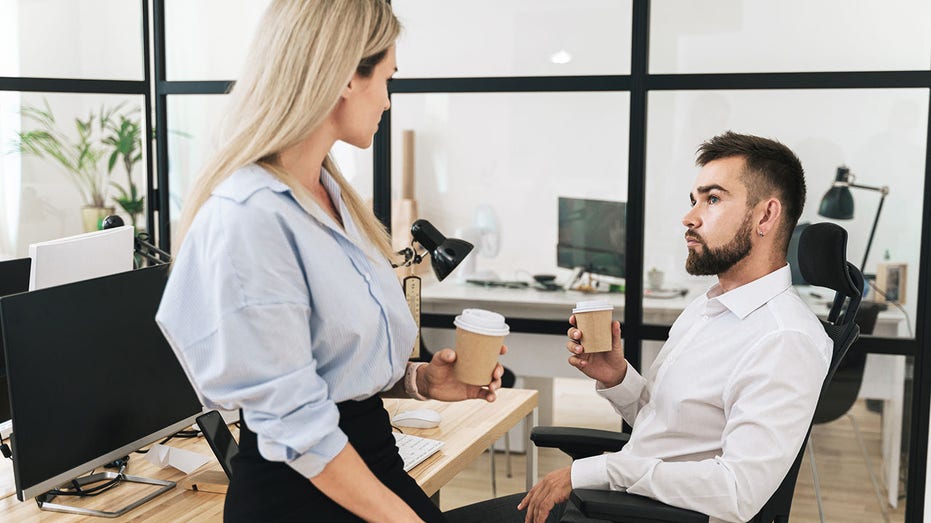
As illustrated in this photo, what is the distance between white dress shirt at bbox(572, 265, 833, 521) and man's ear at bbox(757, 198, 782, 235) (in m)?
0.09

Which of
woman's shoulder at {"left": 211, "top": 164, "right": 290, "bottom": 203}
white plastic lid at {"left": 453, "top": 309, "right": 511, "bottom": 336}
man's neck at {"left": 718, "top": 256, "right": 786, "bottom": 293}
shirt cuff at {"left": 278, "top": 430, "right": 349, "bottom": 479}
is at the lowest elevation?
shirt cuff at {"left": 278, "top": 430, "right": 349, "bottom": 479}

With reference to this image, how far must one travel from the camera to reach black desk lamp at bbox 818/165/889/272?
10.7 feet

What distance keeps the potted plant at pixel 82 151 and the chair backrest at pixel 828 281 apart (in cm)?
328

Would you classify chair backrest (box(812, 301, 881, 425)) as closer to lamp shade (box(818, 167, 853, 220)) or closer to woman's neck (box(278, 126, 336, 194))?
lamp shade (box(818, 167, 853, 220))

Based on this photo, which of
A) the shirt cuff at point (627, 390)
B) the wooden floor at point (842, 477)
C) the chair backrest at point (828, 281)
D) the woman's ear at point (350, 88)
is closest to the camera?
the woman's ear at point (350, 88)

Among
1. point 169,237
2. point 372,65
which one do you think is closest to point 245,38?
point 169,237

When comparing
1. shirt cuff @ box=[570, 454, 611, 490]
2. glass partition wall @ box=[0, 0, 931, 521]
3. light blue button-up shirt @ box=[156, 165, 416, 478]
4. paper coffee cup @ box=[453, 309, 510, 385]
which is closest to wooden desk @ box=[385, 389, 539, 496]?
shirt cuff @ box=[570, 454, 611, 490]

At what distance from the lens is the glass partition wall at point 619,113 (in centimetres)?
323

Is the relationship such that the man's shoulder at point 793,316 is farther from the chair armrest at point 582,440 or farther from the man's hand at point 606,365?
the chair armrest at point 582,440

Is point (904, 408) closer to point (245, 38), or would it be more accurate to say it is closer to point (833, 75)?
point (833, 75)

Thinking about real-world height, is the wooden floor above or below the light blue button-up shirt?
below

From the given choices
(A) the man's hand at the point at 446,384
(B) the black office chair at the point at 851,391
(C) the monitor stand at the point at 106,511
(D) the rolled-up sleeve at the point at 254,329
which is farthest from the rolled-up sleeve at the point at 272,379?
(B) the black office chair at the point at 851,391

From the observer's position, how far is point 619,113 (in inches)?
136

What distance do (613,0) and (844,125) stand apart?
96 centimetres
